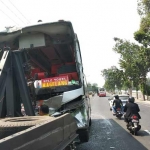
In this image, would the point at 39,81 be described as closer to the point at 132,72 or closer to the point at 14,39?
the point at 14,39

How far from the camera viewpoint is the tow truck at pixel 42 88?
11.6 feet

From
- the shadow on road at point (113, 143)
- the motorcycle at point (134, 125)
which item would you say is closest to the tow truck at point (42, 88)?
the shadow on road at point (113, 143)

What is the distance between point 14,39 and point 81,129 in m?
3.04

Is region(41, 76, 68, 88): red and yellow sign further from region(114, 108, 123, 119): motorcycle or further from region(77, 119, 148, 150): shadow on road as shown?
region(114, 108, 123, 119): motorcycle

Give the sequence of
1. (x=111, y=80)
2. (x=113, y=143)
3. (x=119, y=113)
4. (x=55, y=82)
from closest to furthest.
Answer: (x=55, y=82), (x=113, y=143), (x=119, y=113), (x=111, y=80)

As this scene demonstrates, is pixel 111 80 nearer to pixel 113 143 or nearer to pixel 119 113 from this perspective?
pixel 119 113

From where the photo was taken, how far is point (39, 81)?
8.23 meters

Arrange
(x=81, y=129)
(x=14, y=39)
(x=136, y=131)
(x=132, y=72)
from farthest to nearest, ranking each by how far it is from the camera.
Result: (x=132, y=72), (x=136, y=131), (x=14, y=39), (x=81, y=129)

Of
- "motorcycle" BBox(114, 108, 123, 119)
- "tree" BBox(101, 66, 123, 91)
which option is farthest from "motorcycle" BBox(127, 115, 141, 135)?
"tree" BBox(101, 66, 123, 91)

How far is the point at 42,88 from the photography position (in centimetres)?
819

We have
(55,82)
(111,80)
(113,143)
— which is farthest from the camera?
(111,80)

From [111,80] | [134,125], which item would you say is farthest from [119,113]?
[111,80]

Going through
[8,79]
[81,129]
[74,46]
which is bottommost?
[81,129]

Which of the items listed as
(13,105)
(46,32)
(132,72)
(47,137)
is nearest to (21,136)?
(47,137)
